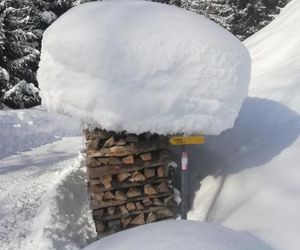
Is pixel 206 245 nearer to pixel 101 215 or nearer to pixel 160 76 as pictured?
pixel 160 76

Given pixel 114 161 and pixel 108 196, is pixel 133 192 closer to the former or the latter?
pixel 108 196

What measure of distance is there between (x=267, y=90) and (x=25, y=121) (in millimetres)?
8294

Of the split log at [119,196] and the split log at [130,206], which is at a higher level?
the split log at [119,196]

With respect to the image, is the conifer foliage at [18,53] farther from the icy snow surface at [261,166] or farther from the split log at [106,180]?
the split log at [106,180]

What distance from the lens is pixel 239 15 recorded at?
26125mm

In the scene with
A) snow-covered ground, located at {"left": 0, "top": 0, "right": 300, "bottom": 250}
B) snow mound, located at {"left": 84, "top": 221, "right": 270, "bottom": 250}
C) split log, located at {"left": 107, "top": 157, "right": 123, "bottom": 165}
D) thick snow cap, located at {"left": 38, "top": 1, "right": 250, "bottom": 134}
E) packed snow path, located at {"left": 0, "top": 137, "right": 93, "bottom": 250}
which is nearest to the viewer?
snow mound, located at {"left": 84, "top": 221, "right": 270, "bottom": 250}

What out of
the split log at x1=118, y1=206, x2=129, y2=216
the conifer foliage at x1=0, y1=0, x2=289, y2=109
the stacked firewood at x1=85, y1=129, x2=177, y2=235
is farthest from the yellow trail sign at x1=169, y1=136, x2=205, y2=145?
the conifer foliage at x1=0, y1=0, x2=289, y2=109

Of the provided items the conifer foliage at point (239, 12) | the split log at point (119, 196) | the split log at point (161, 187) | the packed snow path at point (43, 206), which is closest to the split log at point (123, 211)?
the split log at point (119, 196)

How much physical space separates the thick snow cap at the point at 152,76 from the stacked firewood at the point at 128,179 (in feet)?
1.58

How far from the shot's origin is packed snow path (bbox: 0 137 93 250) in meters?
5.83

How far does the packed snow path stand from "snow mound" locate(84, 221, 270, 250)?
261 centimetres

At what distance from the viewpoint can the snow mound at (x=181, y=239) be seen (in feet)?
9.78

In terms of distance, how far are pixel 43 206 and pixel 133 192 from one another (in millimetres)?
1695

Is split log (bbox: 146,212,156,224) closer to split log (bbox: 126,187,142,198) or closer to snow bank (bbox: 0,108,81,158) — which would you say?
split log (bbox: 126,187,142,198)
